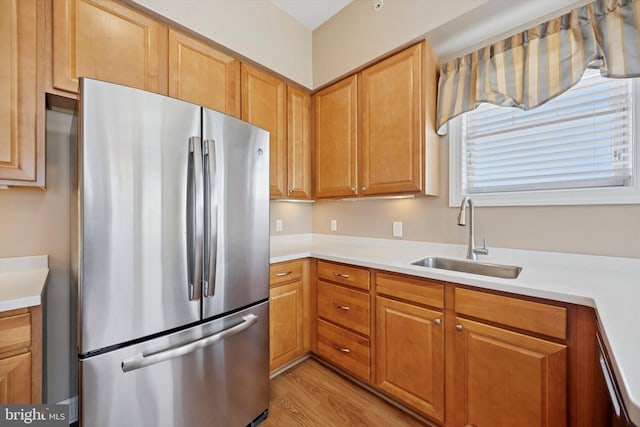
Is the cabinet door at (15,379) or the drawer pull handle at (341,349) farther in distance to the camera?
the drawer pull handle at (341,349)

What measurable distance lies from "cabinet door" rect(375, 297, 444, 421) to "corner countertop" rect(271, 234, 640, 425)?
0.84 ft

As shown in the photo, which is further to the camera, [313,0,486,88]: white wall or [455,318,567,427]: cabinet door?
[313,0,486,88]: white wall

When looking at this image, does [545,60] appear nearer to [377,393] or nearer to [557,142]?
[557,142]

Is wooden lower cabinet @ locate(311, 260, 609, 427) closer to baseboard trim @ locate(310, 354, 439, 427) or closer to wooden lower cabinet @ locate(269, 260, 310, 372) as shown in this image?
baseboard trim @ locate(310, 354, 439, 427)

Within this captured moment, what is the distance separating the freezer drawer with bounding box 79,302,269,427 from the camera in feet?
3.30

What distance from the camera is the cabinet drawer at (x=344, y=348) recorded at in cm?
177

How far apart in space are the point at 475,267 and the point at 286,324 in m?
1.39

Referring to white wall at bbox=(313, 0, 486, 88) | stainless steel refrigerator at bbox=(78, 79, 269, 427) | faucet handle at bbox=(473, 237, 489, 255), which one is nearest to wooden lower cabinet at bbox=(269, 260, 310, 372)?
stainless steel refrigerator at bbox=(78, 79, 269, 427)

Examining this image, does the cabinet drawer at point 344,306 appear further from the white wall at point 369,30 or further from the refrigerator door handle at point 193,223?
the white wall at point 369,30

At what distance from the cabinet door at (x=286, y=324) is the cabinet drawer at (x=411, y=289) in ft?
2.22

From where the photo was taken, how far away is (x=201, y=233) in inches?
47.2

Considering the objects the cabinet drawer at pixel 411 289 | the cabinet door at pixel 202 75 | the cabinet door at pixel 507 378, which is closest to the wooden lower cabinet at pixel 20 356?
the cabinet door at pixel 202 75

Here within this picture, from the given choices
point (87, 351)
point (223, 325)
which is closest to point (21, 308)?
point (87, 351)

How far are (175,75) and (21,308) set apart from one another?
1391 millimetres
